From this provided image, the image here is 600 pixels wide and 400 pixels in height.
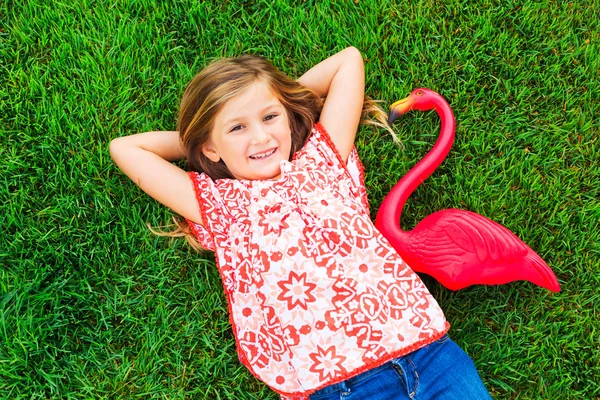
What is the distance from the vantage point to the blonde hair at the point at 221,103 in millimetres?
2117

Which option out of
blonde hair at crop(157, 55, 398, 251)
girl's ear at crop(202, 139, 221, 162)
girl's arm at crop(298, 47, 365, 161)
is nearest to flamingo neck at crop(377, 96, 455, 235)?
girl's arm at crop(298, 47, 365, 161)

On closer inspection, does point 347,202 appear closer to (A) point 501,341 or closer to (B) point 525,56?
(A) point 501,341

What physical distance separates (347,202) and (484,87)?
38.4 inches

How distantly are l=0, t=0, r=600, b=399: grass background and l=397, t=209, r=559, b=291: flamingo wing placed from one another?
262 millimetres

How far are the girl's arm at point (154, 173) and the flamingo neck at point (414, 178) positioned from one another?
0.76m

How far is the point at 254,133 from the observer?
6.77ft

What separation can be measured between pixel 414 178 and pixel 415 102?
369 mm

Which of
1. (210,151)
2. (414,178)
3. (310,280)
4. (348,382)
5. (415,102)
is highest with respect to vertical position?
(415,102)

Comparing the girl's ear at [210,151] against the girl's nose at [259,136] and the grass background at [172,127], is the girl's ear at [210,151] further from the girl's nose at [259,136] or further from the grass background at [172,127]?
the grass background at [172,127]

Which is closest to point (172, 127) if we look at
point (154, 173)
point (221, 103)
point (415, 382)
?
point (154, 173)

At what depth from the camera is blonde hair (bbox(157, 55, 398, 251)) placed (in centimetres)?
212

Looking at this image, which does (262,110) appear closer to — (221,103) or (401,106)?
(221,103)

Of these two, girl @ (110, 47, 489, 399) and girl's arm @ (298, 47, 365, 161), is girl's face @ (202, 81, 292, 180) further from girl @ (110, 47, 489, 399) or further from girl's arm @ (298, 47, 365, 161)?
girl's arm @ (298, 47, 365, 161)

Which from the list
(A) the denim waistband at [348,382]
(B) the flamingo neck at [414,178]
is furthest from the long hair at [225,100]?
(A) the denim waistband at [348,382]
